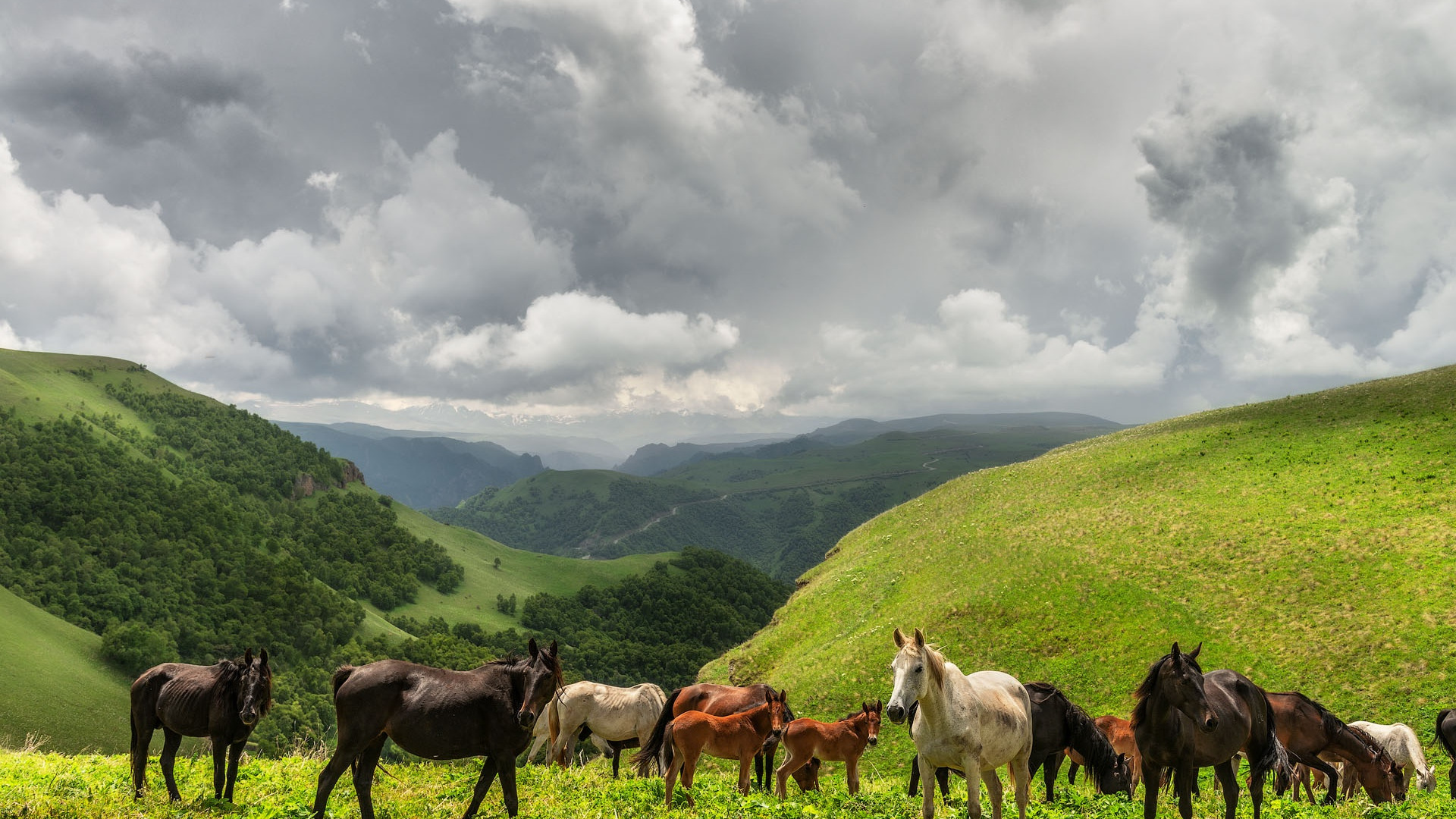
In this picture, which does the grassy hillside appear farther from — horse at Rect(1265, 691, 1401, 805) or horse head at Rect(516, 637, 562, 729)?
horse head at Rect(516, 637, 562, 729)

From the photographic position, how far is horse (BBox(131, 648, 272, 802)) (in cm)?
1077

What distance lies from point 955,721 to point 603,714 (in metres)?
11.3

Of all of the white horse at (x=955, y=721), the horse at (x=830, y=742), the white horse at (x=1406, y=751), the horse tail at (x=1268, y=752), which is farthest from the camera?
the white horse at (x=1406, y=751)

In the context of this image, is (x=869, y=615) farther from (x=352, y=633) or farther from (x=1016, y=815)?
(x=352, y=633)

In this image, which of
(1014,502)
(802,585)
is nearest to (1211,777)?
(1014,502)

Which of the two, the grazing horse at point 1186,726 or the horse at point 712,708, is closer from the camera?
the grazing horse at point 1186,726

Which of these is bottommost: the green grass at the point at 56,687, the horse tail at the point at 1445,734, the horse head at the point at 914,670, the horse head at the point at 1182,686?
the green grass at the point at 56,687

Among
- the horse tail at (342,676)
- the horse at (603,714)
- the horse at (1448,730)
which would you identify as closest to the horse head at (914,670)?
the horse tail at (342,676)

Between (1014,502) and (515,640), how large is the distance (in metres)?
142

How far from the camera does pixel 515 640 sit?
160625 mm

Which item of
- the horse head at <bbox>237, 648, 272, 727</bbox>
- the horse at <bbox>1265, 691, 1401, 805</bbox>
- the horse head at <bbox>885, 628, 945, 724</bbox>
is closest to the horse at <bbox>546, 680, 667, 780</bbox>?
the horse head at <bbox>237, 648, 272, 727</bbox>

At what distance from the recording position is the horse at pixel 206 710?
10.8m

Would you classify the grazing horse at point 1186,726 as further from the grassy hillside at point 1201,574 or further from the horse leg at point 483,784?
the grassy hillside at point 1201,574

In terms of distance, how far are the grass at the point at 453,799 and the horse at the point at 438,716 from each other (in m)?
0.80
